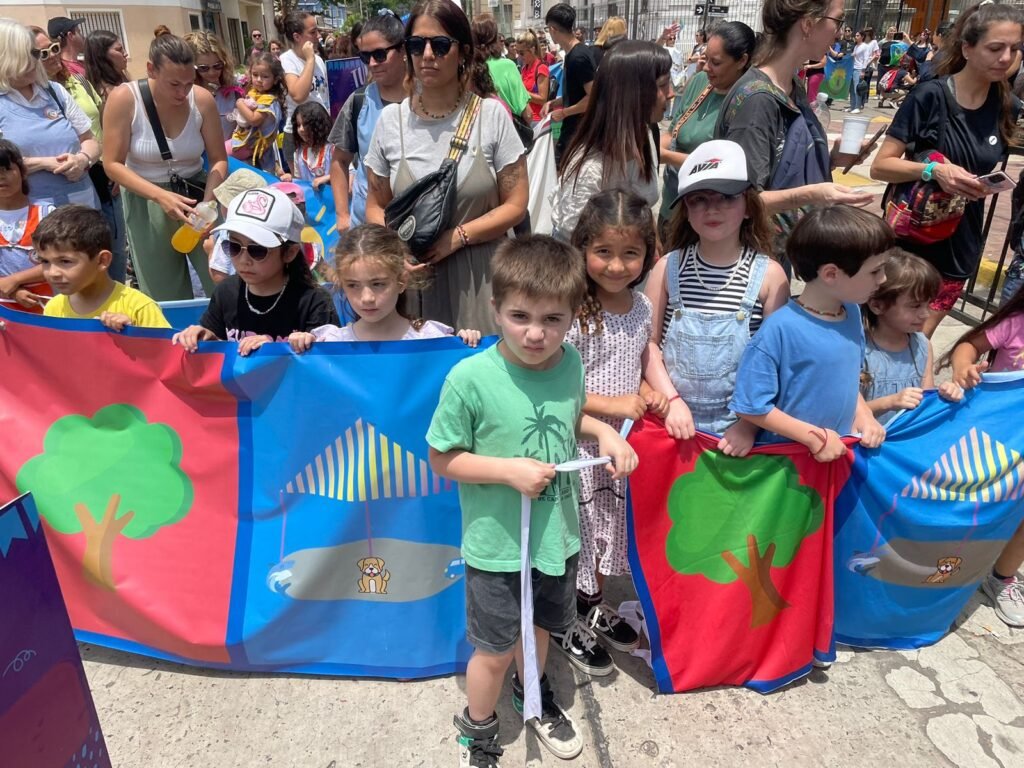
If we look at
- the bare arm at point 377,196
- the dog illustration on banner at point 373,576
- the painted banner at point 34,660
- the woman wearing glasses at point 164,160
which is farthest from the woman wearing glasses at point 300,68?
the painted banner at point 34,660

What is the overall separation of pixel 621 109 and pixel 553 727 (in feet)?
7.82

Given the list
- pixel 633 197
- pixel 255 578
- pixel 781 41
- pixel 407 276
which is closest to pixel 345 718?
pixel 255 578

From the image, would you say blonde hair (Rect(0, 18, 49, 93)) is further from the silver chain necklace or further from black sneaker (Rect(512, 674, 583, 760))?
black sneaker (Rect(512, 674, 583, 760))

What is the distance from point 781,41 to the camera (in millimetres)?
3125

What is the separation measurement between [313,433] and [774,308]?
158 cm

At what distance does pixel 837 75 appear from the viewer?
1805cm

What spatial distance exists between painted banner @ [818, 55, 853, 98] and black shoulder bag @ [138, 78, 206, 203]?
54.7ft

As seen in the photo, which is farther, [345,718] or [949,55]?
[949,55]

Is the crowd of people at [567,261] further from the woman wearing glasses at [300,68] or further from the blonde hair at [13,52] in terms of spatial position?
the woman wearing glasses at [300,68]

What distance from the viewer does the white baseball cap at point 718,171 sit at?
7.57 ft

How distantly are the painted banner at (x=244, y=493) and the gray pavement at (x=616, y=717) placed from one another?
99 millimetres

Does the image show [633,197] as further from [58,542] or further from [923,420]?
[58,542]

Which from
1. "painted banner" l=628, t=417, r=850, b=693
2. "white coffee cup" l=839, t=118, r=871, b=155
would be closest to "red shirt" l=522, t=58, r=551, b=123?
"white coffee cup" l=839, t=118, r=871, b=155

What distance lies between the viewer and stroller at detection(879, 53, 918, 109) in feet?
64.9
